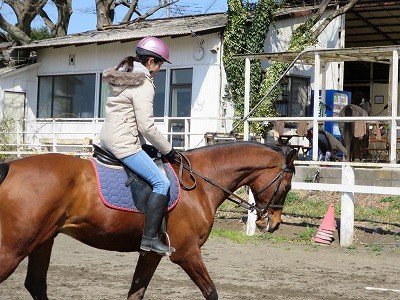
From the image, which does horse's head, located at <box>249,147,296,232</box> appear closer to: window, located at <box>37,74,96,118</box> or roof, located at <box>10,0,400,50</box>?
roof, located at <box>10,0,400,50</box>

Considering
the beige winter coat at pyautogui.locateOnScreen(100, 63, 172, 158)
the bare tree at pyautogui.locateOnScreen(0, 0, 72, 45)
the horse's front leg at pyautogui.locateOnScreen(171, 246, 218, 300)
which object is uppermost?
the bare tree at pyautogui.locateOnScreen(0, 0, 72, 45)

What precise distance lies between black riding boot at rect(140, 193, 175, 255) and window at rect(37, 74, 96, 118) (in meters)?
21.5

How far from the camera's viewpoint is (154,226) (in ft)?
23.7

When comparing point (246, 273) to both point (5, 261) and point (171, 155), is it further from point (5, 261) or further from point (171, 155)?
point (5, 261)

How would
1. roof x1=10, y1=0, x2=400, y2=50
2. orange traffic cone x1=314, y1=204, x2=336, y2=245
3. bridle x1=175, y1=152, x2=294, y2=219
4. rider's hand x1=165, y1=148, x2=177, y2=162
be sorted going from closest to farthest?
rider's hand x1=165, y1=148, x2=177, y2=162 → bridle x1=175, y1=152, x2=294, y2=219 → orange traffic cone x1=314, y1=204, x2=336, y2=245 → roof x1=10, y1=0, x2=400, y2=50

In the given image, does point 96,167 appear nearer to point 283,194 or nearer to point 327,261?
point 283,194

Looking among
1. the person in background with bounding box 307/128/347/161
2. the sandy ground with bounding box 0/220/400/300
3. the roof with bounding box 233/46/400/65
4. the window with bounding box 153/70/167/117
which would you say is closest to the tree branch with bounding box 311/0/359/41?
the window with bounding box 153/70/167/117

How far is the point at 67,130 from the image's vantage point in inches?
1130

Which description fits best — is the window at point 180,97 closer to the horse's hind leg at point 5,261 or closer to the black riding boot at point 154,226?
the black riding boot at point 154,226

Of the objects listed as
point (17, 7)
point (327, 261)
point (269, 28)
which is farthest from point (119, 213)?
point (17, 7)

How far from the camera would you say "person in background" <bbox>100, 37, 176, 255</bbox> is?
7.19m

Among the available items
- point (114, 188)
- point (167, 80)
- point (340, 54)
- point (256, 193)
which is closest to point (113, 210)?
point (114, 188)

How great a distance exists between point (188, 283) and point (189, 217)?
2687 millimetres

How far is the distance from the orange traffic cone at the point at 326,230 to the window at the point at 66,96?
51.7ft
